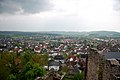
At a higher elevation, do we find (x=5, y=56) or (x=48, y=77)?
(x=48, y=77)

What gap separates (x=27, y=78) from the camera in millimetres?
30719

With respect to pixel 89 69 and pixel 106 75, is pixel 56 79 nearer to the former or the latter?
pixel 89 69

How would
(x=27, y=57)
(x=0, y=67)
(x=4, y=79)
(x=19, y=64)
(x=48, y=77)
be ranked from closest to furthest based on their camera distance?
1. (x=48, y=77)
2. (x=4, y=79)
3. (x=0, y=67)
4. (x=19, y=64)
5. (x=27, y=57)

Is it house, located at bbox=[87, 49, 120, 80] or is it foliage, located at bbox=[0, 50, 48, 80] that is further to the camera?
foliage, located at bbox=[0, 50, 48, 80]

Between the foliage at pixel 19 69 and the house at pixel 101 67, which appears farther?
the foliage at pixel 19 69

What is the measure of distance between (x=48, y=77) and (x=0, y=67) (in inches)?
1146

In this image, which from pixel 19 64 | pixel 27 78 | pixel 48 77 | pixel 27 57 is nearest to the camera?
pixel 48 77

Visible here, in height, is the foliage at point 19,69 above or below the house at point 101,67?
below

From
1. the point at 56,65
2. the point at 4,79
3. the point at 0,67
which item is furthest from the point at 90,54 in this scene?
the point at 56,65

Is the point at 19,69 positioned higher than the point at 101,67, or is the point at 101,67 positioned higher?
the point at 101,67

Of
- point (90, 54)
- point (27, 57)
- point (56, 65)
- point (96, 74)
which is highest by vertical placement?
point (90, 54)

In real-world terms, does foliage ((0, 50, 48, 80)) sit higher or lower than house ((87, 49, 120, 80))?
lower

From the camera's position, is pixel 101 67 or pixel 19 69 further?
pixel 19 69

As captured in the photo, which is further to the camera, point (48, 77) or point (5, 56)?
point (5, 56)
